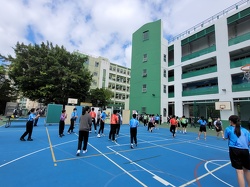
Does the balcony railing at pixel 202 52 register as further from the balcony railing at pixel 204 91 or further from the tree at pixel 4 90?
the tree at pixel 4 90

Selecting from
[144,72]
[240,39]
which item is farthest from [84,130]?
[144,72]

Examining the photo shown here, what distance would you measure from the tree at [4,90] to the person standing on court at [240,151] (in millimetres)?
33758

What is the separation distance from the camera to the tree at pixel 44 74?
78.6 ft

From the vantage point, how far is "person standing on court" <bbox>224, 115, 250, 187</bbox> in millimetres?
3283

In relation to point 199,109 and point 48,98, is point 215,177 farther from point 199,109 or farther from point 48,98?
point 48,98

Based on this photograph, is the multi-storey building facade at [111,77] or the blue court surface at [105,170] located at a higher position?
the multi-storey building facade at [111,77]

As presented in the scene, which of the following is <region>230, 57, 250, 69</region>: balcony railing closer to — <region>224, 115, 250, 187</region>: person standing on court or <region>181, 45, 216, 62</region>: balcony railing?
<region>181, 45, 216, 62</region>: balcony railing

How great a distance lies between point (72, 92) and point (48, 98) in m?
4.17

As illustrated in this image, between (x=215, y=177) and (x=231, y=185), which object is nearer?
(x=231, y=185)

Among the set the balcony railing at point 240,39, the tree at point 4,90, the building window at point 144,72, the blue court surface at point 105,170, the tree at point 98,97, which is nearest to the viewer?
the blue court surface at point 105,170

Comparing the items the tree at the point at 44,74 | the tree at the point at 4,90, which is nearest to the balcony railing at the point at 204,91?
the tree at the point at 44,74

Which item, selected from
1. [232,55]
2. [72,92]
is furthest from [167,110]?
[72,92]

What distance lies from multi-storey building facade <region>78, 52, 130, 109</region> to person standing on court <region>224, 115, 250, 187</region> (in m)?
37.2

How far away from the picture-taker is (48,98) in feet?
82.3
